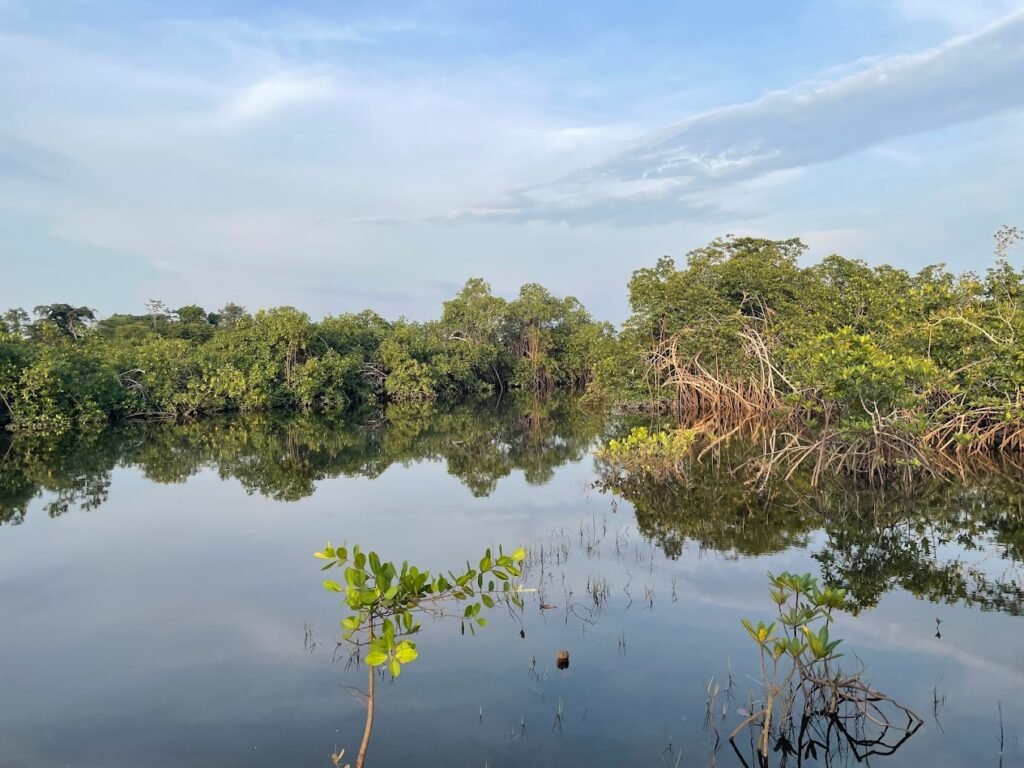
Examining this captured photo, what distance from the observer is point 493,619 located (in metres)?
6.36

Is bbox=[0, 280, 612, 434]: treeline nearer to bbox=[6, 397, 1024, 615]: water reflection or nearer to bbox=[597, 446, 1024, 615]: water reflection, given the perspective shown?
bbox=[6, 397, 1024, 615]: water reflection

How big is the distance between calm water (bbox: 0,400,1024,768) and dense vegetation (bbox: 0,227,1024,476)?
1.69 meters

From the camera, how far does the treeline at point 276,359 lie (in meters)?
21.9

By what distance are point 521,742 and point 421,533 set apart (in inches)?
211

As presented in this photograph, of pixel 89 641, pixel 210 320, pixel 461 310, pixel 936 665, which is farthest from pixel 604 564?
pixel 210 320

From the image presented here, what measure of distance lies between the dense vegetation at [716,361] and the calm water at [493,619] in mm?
1691

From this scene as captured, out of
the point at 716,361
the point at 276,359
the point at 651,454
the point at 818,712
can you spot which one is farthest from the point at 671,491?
the point at 276,359

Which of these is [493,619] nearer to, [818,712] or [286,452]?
[818,712]

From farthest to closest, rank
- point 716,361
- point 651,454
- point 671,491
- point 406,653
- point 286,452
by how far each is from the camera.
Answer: point 716,361
point 286,452
point 651,454
point 671,491
point 406,653

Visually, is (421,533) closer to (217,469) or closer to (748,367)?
(217,469)

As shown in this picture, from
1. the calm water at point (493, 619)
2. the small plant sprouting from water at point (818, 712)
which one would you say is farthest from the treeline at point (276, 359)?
the small plant sprouting from water at point (818, 712)

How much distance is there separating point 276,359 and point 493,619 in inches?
999

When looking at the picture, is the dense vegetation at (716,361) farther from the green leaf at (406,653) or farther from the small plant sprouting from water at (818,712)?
the green leaf at (406,653)

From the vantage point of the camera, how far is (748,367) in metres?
18.6
